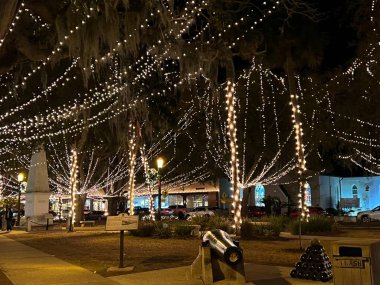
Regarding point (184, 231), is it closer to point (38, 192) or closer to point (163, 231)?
point (163, 231)

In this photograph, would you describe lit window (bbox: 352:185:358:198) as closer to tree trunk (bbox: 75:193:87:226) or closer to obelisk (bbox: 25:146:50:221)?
tree trunk (bbox: 75:193:87:226)

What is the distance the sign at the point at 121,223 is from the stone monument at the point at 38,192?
20.5 m

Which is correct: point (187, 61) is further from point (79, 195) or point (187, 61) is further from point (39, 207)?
point (79, 195)

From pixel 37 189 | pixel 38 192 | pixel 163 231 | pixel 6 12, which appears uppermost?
pixel 6 12

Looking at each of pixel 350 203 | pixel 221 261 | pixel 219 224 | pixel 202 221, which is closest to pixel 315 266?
pixel 221 261

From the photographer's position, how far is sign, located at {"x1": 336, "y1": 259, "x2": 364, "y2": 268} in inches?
248

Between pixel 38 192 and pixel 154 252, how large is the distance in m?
17.6

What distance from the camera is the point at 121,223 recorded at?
38.4 ft

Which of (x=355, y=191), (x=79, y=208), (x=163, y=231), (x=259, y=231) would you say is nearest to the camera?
(x=259, y=231)

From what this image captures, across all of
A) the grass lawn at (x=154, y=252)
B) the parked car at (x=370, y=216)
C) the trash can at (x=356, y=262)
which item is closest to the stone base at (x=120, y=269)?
the grass lawn at (x=154, y=252)

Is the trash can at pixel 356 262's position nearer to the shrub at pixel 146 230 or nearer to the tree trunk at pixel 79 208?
the shrub at pixel 146 230

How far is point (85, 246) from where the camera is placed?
1834cm

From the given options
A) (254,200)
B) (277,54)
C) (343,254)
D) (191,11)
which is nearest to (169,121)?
(277,54)

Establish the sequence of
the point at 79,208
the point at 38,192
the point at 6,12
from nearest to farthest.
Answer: the point at 6,12, the point at 38,192, the point at 79,208
